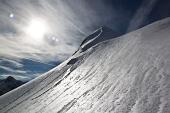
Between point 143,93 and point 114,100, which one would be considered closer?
point 143,93

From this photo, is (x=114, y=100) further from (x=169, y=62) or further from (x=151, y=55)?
(x=151, y=55)

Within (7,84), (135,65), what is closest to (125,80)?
(135,65)

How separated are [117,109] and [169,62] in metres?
3.84

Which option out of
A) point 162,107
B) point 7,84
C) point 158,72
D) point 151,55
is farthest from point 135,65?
point 7,84

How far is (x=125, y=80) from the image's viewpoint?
1052cm

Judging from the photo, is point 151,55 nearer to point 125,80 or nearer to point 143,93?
point 125,80

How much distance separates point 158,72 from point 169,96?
8.47ft

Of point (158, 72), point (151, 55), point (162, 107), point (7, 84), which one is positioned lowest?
point (162, 107)

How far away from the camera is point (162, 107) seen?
21.0 feet

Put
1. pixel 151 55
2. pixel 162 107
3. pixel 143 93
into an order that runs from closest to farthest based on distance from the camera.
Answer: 1. pixel 162 107
2. pixel 143 93
3. pixel 151 55

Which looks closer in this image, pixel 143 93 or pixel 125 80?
pixel 143 93

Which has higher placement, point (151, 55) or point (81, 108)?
point (151, 55)

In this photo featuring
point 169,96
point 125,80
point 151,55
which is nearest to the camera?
point 169,96

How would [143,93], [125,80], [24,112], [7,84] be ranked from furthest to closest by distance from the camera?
[7,84] → [24,112] → [125,80] → [143,93]
